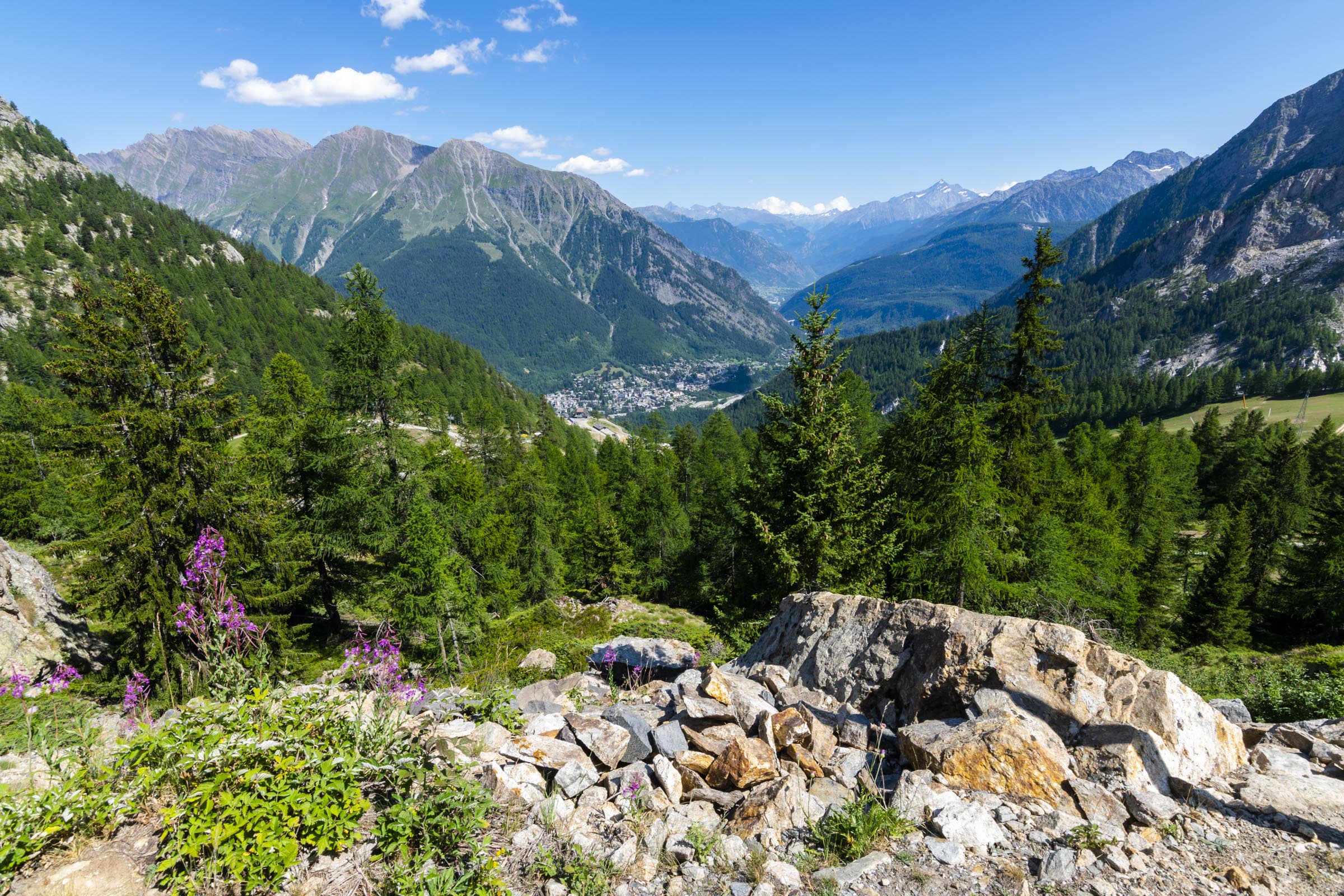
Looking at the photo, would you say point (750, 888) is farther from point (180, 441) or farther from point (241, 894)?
point (180, 441)

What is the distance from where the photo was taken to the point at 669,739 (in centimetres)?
637

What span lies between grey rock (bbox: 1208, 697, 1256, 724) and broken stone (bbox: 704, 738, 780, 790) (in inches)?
250

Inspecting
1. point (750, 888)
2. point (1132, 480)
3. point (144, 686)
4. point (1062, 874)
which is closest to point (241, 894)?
point (750, 888)

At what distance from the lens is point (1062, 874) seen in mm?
4422

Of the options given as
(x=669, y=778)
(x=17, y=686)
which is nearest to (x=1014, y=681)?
(x=669, y=778)

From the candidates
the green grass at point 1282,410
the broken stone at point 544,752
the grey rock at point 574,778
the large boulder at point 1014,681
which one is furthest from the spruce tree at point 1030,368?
the green grass at point 1282,410

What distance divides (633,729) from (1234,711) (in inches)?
329

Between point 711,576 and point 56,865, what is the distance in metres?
40.7

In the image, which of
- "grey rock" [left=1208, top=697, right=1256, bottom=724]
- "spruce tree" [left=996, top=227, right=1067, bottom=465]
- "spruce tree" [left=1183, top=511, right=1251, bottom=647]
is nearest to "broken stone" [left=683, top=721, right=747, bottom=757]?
"grey rock" [left=1208, top=697, right=1256, bottom=724]

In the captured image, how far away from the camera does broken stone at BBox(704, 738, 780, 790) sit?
584 centimetres

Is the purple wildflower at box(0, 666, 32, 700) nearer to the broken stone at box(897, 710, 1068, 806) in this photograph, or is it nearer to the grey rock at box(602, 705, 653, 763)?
the grey rock at box(602, 705, 653, 763)

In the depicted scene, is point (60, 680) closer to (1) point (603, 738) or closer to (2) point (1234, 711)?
(1) point (603, 738)

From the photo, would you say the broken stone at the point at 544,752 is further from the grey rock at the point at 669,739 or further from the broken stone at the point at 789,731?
the broken stone at the point at 789,731

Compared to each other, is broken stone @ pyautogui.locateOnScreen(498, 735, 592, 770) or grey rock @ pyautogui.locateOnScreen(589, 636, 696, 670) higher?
broken stone @ pyautogui.locateOnScreen(498, 735, 592, 770)
